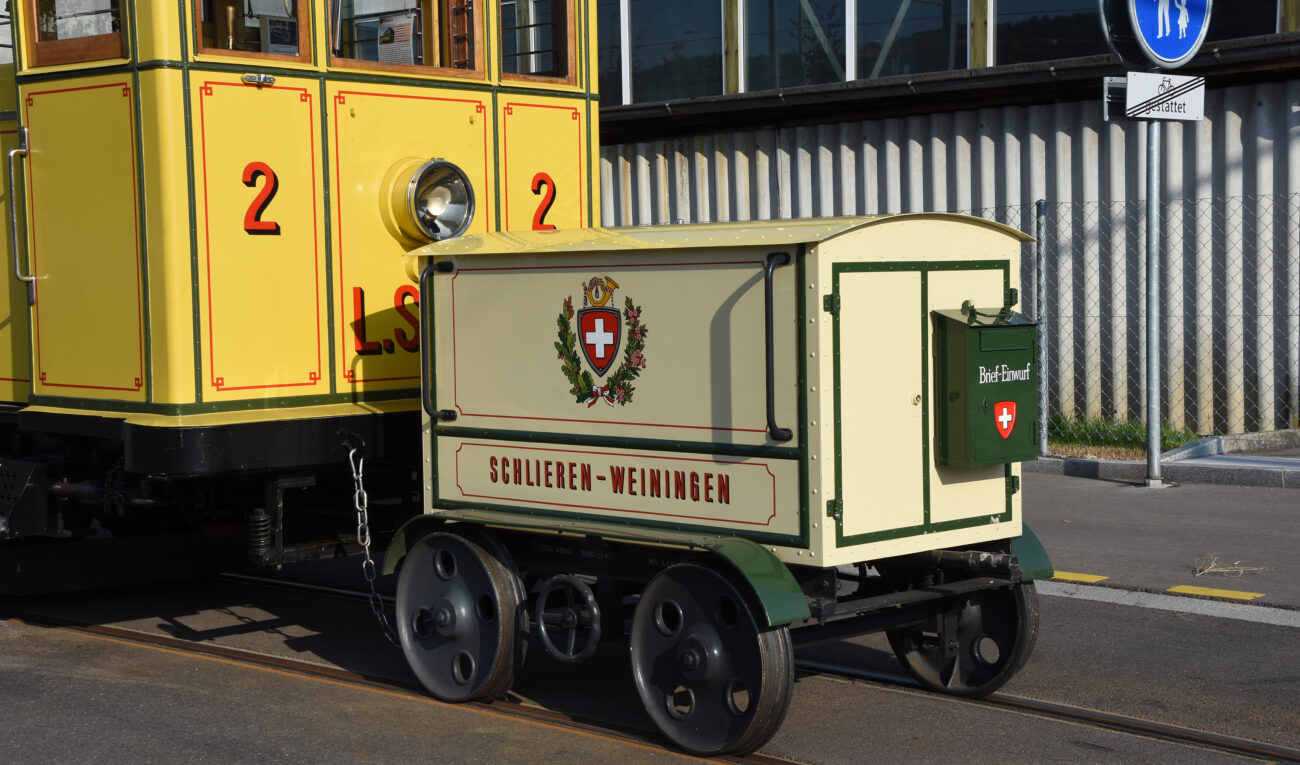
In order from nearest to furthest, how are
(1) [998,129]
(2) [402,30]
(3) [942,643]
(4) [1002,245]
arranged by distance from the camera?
1. (4) [1002,245]
2. (3) [942,643]
3. (2) [402,30]
4. (1) [998,129]

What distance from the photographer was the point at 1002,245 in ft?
19.7

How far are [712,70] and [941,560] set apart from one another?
9287mm

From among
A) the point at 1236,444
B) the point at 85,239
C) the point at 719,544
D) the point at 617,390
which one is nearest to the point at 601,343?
the point at 617,390

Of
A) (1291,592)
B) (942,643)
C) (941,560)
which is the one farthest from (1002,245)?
(1291,592)

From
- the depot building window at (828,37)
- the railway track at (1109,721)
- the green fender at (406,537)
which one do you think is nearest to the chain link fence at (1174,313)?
the depot building window at (828,37)

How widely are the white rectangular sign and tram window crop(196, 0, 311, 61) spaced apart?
19.4 ft

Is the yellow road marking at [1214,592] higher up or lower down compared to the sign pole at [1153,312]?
lower down

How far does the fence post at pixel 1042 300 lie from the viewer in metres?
12.0

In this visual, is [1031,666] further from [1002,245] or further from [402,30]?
[402,30]

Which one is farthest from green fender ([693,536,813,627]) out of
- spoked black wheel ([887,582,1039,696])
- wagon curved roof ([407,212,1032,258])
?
spoked black wheel ([887,582,1039,696])

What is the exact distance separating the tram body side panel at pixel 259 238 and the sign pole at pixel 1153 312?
6.23m

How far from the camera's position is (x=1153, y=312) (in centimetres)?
1100

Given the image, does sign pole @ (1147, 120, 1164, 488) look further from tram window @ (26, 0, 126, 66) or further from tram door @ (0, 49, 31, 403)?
tram door @ (0, 49, 31, 403)

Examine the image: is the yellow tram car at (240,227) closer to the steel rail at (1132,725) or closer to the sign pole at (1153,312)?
the steel rail at (1132,725)
